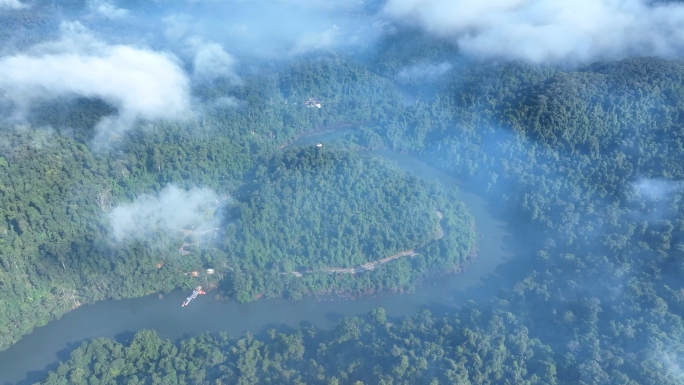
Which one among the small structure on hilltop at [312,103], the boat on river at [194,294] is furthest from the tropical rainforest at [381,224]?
the small structure on hilltop at [312,103]

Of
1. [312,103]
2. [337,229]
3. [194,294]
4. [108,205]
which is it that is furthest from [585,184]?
[108,205]

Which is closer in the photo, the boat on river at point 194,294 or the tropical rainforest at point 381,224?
the tropical rainforest at point 381,224

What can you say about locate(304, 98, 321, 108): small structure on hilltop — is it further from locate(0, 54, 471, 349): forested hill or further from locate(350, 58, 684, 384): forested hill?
locate(350, 58, 684, 384): forested hill

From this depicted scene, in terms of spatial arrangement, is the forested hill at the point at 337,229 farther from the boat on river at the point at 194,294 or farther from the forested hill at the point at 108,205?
the boat on river at the point at 194,294

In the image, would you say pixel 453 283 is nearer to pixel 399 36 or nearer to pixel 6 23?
pixel 399 36

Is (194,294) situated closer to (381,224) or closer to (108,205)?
(108,205)

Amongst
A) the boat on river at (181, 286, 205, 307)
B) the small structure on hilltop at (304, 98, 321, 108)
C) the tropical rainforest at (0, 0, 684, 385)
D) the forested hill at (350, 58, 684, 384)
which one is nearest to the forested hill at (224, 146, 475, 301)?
the tropical rainforest at (0, 0, 684, 385)
